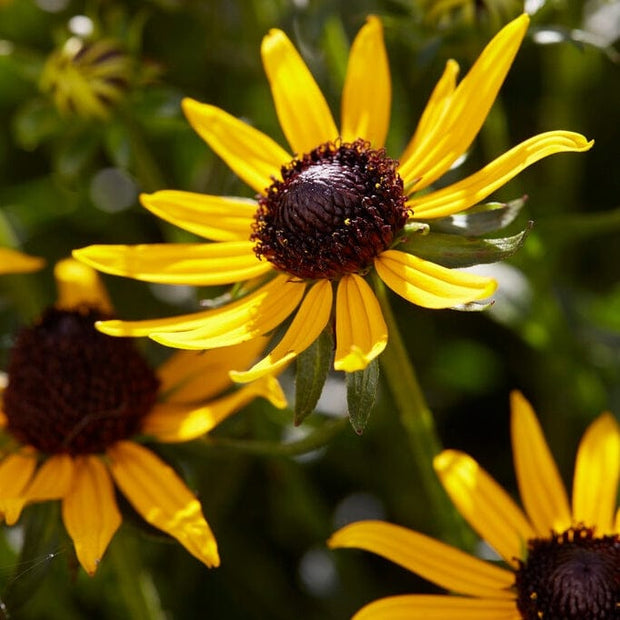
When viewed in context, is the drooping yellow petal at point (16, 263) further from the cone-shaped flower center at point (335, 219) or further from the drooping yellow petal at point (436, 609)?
the drooping yellow petal at point (436, 609)

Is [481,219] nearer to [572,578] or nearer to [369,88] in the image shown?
[369,88]

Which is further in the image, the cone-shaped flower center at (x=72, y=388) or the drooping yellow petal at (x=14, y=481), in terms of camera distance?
the cone-shaped flower center at (x=72, y=388)

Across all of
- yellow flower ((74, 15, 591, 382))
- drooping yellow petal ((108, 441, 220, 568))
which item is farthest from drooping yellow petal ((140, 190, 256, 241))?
drooping yellow petal ((108, 441, 220, 568))

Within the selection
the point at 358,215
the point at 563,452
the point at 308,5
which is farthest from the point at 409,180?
the point at 563,452

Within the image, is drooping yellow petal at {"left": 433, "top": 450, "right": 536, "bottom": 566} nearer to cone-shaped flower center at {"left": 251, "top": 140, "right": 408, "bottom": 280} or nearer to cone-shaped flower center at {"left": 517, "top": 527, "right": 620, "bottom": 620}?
cone-shaped flower center at {"left": 517, "top": 527, "right": 620, "bottom": 620}

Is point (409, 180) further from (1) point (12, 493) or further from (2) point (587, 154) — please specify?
(2) point (587, 154)

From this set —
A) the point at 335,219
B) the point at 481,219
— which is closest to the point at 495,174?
the point at 481,219

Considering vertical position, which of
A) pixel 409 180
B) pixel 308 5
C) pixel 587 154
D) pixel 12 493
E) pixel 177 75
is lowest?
pixel 12 493

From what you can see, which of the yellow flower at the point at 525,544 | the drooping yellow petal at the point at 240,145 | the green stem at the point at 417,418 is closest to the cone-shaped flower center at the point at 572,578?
the yellow flower at the point at 525,544
